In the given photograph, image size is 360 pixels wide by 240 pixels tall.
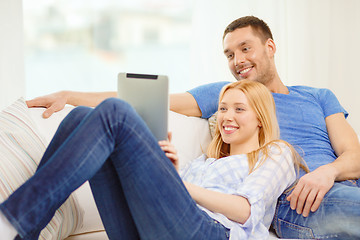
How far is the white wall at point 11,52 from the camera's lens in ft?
9.12

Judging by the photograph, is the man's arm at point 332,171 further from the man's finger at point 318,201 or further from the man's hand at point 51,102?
the man's hand at point 51,102

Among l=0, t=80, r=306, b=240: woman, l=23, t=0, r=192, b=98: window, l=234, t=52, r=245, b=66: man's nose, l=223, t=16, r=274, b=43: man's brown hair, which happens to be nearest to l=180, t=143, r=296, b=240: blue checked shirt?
l=0, t=80, r=306, b=240: woman

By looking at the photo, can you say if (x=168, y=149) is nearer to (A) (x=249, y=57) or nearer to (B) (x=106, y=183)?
(B) (x=106, y=183)

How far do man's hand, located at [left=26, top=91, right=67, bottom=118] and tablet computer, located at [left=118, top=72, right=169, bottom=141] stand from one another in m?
0.59

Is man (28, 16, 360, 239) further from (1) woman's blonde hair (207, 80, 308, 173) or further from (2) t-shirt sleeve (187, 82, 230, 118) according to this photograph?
(1) woman's blonde hair (207, 80, 308, 173)

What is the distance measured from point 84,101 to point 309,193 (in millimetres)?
1018

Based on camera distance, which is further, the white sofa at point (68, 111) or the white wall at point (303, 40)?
the white wall at point (303, 40)

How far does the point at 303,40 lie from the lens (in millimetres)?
3211

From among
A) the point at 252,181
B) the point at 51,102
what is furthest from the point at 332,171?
the point at 51,102

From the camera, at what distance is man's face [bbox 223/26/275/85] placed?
207cm

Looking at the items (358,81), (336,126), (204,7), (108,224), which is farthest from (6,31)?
(358,81)

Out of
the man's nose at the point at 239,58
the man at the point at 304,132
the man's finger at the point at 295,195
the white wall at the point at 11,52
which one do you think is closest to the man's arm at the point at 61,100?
the man at the point at 304,132

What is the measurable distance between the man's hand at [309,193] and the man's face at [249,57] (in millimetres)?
682

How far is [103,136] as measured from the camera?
1.11 metres
